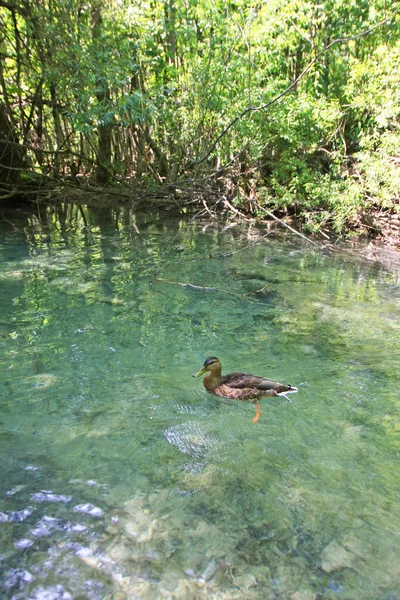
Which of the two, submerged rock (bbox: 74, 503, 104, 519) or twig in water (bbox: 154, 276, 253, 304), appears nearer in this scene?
submerged rock (bbox: 74, 503, 104, 519)

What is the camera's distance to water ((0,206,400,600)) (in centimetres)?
254

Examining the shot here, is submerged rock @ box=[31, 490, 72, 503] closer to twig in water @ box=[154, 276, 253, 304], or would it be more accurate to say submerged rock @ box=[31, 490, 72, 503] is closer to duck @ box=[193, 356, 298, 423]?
duck @ box=[193, 356, 298, 423]

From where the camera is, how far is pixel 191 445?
3.58m

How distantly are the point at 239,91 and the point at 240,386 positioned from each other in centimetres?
981

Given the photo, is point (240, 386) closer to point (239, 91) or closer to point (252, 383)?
point (252, 383)

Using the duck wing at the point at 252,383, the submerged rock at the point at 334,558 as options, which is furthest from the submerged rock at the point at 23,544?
the duck wing at the point at 252,383

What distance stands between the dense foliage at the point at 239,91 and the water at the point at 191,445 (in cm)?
478

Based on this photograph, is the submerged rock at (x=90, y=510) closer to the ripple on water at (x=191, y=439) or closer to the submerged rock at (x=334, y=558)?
the ripple on water at (x=191, y=439)

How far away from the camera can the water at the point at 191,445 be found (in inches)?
99.8

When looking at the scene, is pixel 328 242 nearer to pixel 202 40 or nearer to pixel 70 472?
pixel 202 40

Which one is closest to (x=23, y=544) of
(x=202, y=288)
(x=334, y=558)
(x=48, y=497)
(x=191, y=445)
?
(x=48, y=497)

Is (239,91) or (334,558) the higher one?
(239,91)

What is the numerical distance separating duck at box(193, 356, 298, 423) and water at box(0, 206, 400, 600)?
0.10 metres

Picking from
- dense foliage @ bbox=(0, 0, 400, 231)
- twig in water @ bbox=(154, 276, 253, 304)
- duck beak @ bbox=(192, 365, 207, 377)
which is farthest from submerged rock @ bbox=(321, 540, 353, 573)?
dense foliage @ bbox=(0, 0, 400, 231)
